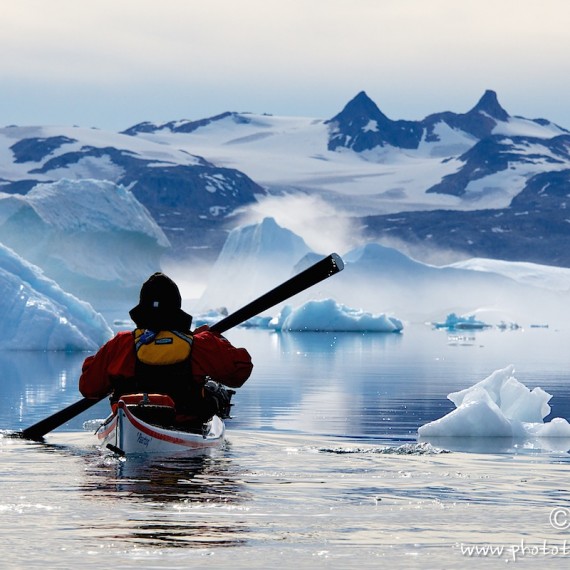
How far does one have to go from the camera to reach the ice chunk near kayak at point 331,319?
48281mm

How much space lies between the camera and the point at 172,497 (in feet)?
23.0

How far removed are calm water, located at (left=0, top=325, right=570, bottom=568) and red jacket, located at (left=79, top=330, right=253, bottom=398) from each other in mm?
576

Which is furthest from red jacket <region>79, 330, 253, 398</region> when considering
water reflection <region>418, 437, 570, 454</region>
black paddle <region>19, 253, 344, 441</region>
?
water reflection <region>418, 437, 570, 454</region>

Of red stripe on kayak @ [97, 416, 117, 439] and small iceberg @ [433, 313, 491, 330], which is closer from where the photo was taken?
red stripe on kayak @ [97, 416, 117, 439]

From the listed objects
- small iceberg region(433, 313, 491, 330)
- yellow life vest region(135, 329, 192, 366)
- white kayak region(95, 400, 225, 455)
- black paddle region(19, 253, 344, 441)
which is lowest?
white kayak region(95, 400, 225, 455)

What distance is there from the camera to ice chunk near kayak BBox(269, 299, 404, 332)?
4828 centimetres

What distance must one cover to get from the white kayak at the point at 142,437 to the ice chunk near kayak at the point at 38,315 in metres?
18.6

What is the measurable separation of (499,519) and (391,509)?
59 centimetres

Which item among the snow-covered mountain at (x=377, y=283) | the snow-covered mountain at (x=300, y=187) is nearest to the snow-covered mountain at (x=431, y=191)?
the snow-covered mountain at (x=300, y=187)

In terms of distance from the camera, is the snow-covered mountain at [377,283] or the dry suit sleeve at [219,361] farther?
the snow-covered mountain at [377,283]

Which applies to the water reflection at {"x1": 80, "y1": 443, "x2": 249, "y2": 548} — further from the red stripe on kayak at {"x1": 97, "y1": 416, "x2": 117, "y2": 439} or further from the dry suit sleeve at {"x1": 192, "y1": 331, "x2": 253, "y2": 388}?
the dry suit sleeve at {"x1": 192, "y1": 331, "x2": 253, "y2": 388}

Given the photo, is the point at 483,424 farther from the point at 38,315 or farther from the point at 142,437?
the point at 38,315

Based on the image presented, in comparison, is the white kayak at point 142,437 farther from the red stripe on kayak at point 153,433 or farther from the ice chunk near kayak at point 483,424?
the ice chunk near kayak at point 483,424

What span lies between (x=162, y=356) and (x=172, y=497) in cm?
190
